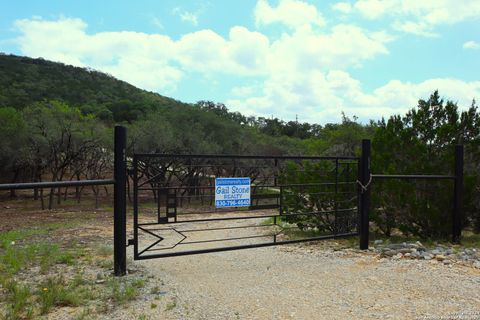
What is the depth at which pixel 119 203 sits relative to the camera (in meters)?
4.78

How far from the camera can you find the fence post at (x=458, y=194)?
738cm

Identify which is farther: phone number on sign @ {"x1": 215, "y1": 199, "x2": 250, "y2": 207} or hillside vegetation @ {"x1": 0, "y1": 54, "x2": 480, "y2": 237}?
hillside vegetation @ {"x1": 0, "y1": 54, "x2": 480, "y2": 237}

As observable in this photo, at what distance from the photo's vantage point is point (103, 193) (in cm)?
2981

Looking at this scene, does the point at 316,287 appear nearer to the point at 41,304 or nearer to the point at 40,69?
the point at 41,304

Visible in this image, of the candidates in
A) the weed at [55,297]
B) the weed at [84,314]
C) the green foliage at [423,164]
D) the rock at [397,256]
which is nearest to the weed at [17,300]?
the weed at [55,297]

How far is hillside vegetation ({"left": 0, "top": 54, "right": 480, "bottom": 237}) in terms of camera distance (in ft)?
26.8

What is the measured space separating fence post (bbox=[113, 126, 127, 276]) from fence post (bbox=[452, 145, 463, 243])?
19.1 feet

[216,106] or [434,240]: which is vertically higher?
[216,106]

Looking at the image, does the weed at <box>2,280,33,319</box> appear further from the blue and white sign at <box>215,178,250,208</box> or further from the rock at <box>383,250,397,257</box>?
the rock at <box>383,250,397,257</box>

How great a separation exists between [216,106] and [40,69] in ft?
118

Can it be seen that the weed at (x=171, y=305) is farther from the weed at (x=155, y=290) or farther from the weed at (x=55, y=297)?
the weed at (x=55, y=297)

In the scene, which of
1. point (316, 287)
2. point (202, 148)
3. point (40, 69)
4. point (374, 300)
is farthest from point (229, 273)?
point (40, 69)

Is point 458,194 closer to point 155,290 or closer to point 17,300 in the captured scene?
point 155,290

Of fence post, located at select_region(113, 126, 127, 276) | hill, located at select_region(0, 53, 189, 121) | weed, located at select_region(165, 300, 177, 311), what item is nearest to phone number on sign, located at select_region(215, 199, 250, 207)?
fence post, located at select_region(113, 126, 127, 276)
